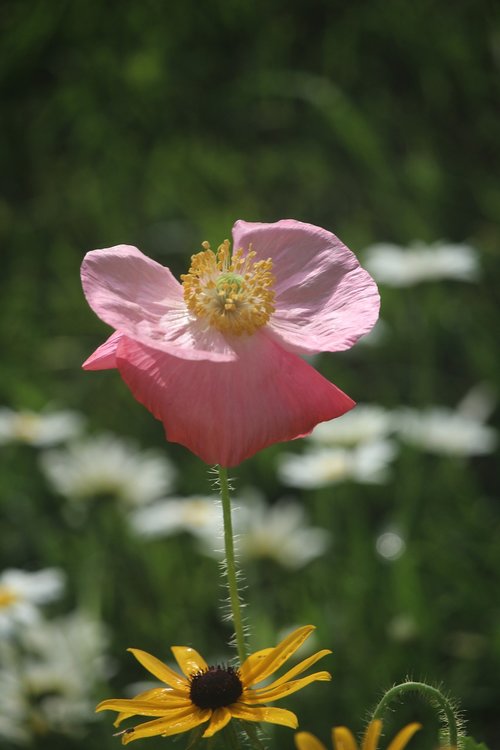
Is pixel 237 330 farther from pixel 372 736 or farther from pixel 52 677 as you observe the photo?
pixel 52 677

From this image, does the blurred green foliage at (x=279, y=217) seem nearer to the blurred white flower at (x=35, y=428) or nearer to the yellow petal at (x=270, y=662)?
the blurred white flower at (x=35, y=428)

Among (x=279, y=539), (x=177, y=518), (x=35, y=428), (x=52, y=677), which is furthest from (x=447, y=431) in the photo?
(x=52, y=677)

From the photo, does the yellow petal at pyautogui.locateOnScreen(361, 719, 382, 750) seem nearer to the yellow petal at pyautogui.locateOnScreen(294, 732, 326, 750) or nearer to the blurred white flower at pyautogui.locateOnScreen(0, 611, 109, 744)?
the yellow petal at pyautogui.locateOnScreen(294, 732, 326, 750)

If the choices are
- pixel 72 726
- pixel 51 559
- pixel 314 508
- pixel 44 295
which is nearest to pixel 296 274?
pixel 72 726

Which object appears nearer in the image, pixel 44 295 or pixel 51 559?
pixel 51 559

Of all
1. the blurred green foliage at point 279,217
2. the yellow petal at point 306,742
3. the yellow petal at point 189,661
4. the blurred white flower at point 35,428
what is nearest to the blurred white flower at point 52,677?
the blurred green foliage at point 279,217

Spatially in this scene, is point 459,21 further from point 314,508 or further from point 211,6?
point 314,508
